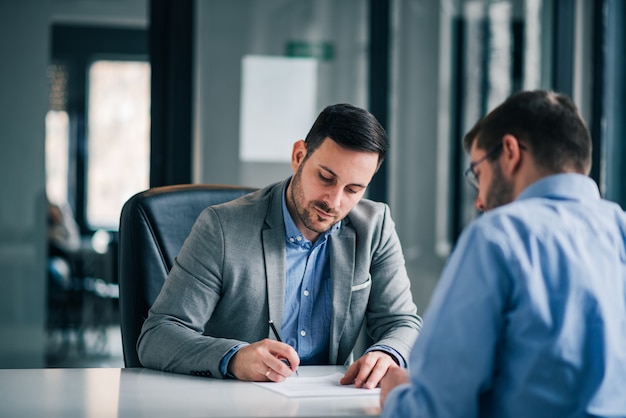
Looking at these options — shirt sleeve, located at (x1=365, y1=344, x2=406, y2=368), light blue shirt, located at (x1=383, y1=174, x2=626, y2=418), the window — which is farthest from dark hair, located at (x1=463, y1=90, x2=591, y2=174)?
the window

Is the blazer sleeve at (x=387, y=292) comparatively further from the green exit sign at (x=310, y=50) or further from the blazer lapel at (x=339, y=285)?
the green exit sign at (x=310, y=50)

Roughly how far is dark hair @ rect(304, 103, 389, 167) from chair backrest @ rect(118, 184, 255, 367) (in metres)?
0.44

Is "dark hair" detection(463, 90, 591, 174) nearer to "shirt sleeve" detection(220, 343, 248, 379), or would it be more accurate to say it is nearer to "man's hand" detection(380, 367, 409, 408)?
"man's hand" detection(380, 367, 409, 408)

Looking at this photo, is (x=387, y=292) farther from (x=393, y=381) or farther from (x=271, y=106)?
(x=271, y=106)

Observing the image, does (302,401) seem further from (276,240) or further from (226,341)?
(276,240)

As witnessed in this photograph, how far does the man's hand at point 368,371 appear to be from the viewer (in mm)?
1666

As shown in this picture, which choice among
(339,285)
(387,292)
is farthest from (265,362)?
(387,292)

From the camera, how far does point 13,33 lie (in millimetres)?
4035

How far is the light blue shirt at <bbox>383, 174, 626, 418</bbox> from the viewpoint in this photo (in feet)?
3.76

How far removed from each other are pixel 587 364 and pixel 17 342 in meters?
3.50

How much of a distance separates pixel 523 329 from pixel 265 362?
0.67m

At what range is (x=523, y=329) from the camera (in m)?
1.16

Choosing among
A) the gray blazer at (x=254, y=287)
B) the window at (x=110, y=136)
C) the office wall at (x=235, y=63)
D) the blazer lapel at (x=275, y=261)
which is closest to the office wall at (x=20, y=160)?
the office wall at (x=235, y=63)

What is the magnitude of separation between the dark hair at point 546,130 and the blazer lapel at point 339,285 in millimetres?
788
